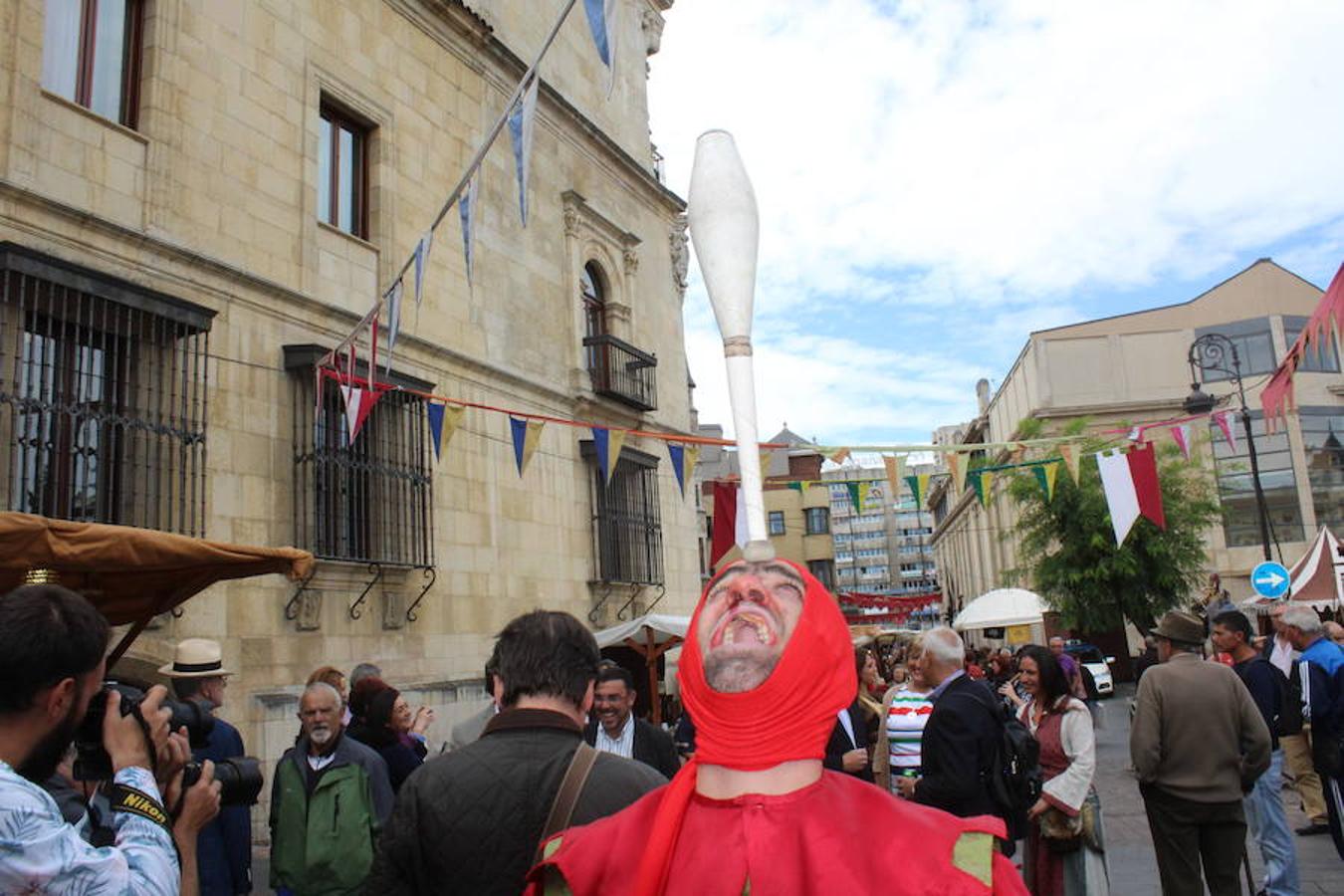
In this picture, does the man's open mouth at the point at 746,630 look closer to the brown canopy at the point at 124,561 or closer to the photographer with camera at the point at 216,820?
the photographer with camera at the point at 216,820

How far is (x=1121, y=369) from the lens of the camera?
4534 centimetres

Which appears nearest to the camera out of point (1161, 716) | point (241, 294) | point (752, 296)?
point (752, 296)

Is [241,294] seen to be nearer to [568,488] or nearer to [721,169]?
[568,488]

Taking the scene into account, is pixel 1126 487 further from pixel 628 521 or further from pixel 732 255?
pixel 732 255

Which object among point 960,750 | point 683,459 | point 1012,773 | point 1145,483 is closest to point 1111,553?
point 1145,483

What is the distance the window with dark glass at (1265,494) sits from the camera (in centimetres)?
4084

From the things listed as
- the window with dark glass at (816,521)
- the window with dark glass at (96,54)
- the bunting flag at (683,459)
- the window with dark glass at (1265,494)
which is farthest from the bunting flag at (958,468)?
the window with dark glass at (816,521)

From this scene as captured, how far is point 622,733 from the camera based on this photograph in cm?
541

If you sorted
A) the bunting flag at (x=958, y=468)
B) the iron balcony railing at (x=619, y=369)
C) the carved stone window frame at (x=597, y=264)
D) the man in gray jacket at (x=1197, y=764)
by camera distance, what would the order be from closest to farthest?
the man in gray jacket at (x=1197, y=764) < the bunting flag at (x=958, y=468) < the carved stone window frame at (x=597, y=264) < the iron balcony railing at (x=619, y=369)

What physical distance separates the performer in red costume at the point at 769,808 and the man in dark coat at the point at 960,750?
3072 mm

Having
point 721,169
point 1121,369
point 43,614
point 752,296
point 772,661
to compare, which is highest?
point 1121,369

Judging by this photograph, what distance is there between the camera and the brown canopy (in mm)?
4949

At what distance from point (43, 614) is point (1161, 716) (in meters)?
5.20

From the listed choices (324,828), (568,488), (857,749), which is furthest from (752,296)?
(568,488)
